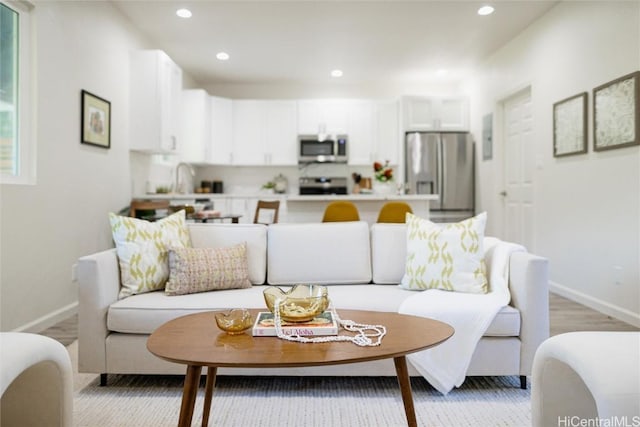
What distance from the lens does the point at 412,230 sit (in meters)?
2.61

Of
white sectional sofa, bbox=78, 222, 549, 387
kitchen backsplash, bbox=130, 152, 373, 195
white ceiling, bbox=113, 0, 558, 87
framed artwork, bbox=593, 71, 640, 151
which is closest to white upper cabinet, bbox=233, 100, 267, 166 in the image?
kitchen backsplash, bbox=130, 152, 373, 195

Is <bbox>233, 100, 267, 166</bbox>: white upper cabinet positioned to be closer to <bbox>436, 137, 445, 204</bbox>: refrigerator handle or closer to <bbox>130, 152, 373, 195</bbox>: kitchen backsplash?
<bbox>130, 152, 373, 195</bbox>: kitchen backsplash

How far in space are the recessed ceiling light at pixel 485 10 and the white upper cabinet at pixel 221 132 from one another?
402 centimetres

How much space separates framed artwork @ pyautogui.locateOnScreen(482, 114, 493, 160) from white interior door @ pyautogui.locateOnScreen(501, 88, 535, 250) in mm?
256

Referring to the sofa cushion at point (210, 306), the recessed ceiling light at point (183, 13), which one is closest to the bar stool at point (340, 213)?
the sofa cushion at point (210, 306)

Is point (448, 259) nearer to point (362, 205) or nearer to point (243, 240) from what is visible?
point (243, 240)

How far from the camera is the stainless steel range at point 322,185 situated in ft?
23.6

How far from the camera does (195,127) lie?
265 inches

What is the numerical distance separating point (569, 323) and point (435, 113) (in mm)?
4378

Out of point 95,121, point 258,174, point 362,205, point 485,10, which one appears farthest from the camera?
point 258,174

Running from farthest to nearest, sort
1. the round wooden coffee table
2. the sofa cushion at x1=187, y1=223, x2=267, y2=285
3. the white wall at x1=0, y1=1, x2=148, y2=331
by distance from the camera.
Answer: the white wall at x1=0, y1=1, x2=148, y2=331 → the sofa cushion at x1=187, y1=223, x2=267, y2=285 → the round wooden coffee table

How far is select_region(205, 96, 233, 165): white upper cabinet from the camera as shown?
7082 mm

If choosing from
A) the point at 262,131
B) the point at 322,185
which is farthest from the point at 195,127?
the point at 322,185

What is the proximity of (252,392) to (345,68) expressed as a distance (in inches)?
210
